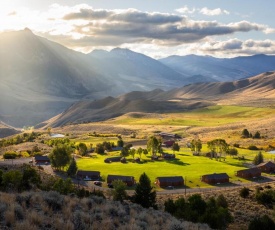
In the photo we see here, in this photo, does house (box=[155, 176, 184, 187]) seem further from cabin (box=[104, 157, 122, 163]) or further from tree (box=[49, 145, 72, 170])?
cabin (box=[104, 157, 122, 163])

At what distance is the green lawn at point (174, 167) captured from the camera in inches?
3925

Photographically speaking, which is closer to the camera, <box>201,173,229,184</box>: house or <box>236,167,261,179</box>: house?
<box>201,173,229,184</box>: house

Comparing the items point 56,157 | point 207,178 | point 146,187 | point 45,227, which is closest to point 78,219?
point 45,227

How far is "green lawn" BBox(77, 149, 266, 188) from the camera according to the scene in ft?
327

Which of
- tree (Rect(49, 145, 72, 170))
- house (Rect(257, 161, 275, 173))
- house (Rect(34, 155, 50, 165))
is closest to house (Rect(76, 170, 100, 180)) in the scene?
tree (Rect(49, 145, 72, 170))

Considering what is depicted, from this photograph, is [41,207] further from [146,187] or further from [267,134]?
[267,134]

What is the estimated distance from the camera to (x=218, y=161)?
124062 mm

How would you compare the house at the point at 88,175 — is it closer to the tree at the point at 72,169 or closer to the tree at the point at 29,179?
the tree at the point at 72,169

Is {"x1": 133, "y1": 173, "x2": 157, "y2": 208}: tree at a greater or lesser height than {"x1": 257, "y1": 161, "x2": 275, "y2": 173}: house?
greater

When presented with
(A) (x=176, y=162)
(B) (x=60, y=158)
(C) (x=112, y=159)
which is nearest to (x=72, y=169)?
(B) (x=60, y=158)

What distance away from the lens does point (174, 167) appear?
112 meters

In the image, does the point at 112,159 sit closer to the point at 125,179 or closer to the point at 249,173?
the point at 125,179

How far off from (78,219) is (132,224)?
3395mm

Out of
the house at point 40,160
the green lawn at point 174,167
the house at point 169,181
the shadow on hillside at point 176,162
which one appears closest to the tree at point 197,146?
the green lawn at point 174,167
